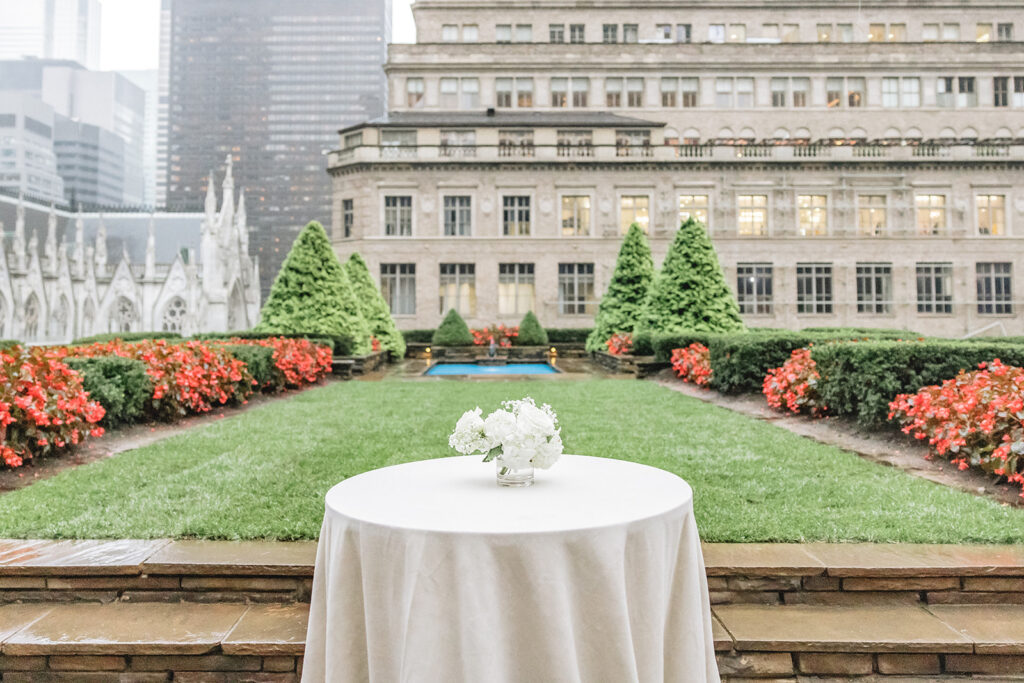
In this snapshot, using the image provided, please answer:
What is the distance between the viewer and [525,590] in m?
2.27

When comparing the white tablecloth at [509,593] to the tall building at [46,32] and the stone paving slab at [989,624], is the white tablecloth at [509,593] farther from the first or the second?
the tall building at [46,32]

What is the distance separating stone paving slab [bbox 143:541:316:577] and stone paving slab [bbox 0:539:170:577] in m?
0.13

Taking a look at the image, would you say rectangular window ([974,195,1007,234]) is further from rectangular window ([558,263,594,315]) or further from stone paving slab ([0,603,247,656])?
stone paving slab ([0,603,247,656])

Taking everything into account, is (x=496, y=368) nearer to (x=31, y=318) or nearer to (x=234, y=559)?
(x=234, y=559)

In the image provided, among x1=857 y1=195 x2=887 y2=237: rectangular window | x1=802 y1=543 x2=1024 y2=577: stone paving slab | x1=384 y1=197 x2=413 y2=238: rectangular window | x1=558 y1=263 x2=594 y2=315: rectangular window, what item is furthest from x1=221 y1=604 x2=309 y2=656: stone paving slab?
x1=857 y1=195 x2=887 y2=237: rectangular window

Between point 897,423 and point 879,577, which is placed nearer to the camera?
point 879,577

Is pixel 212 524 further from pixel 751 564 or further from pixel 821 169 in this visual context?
pixel 821 169

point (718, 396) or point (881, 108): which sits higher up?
point (881, 108)

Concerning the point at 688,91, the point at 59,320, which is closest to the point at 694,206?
the point at 688,91

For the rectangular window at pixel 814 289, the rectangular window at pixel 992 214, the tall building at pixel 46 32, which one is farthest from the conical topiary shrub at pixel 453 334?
the tall building at pixel 46 32

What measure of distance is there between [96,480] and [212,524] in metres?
2.34

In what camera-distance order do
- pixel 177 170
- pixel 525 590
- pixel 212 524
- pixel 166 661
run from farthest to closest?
1. pixel 177 170
2. pixel 212 524
3. pixel 166 661
4. pixel 525 590

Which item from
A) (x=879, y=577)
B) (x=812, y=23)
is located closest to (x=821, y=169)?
(x=812, y=23)

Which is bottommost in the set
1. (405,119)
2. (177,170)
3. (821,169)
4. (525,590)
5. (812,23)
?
(525,590)
